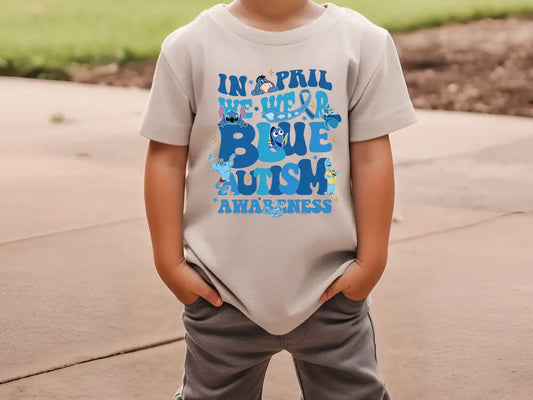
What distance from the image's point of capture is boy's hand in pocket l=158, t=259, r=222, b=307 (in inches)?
81.1

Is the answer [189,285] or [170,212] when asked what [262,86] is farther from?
[189,285]

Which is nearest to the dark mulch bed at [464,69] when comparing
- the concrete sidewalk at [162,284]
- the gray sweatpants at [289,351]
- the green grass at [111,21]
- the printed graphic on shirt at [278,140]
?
the green grass at [111,21]

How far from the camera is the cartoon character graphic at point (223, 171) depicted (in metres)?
2.02

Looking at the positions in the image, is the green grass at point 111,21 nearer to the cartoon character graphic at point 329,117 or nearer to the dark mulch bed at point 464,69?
the dark mulch bed at point 464,69

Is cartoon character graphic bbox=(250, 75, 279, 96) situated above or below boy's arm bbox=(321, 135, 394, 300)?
above

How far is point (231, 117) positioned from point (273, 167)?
13 centimetres

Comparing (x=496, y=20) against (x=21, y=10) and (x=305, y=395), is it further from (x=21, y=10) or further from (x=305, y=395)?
(x=305, y=395)

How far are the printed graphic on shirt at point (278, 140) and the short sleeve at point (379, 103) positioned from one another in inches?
2.3

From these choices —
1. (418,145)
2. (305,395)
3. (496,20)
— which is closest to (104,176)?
(418,145)

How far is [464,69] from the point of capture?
372 inches

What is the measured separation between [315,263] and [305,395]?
38 centimetres

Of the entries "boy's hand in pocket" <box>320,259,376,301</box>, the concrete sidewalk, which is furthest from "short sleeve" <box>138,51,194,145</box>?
the concrete sidewalk

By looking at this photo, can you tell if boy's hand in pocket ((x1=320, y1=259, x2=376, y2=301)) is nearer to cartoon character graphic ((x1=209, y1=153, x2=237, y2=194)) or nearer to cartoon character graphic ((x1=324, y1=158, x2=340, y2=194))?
cartoon character graphic ((x1=324, y1=158, x2=340, y2=194))

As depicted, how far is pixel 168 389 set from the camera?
2844 millimetres
